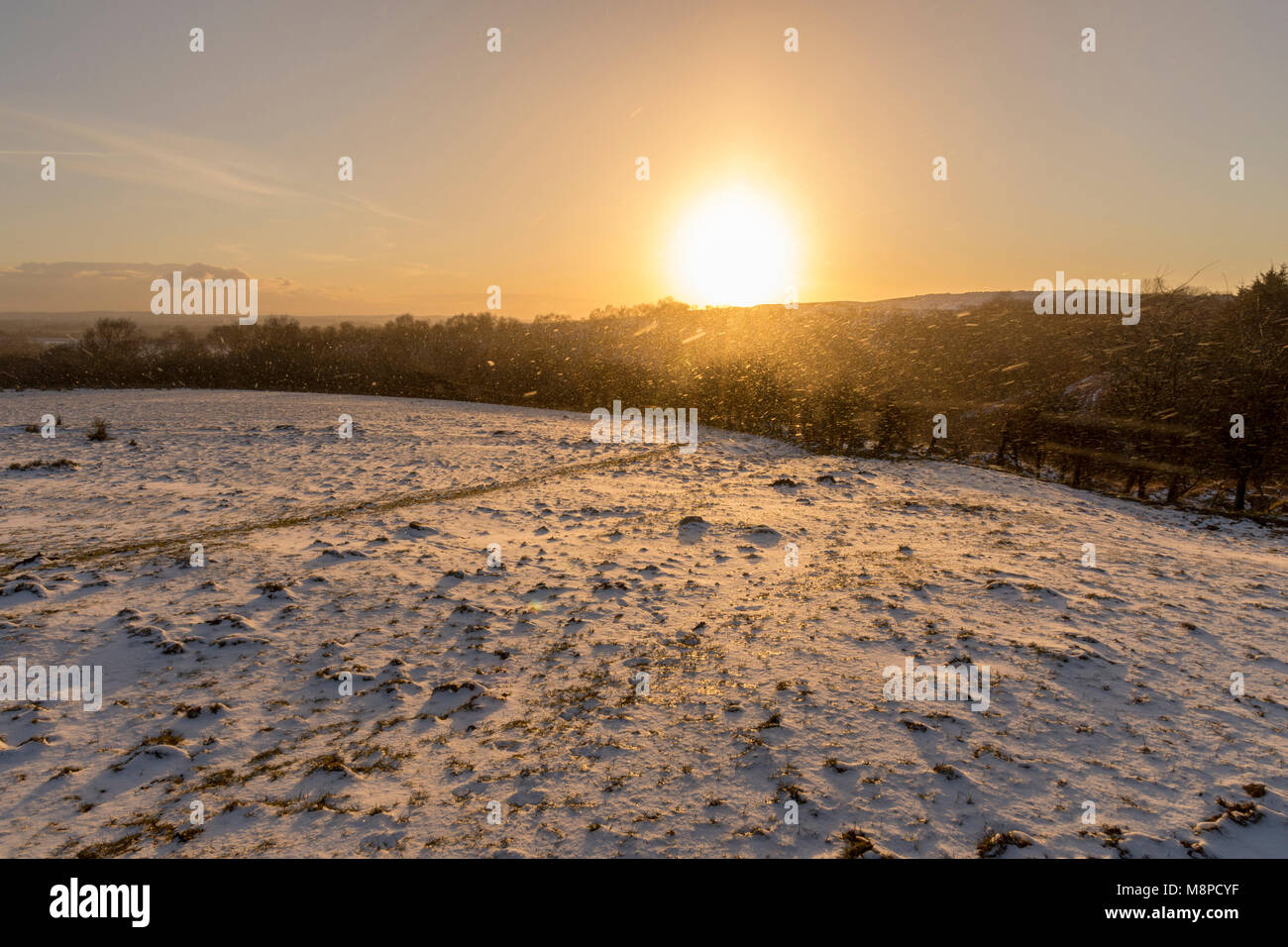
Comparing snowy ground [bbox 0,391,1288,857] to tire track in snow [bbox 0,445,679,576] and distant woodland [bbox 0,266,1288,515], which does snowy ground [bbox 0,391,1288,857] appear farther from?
distant woodland [bbox 0,266,1288,515]

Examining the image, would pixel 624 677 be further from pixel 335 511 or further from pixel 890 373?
pixel 890 373

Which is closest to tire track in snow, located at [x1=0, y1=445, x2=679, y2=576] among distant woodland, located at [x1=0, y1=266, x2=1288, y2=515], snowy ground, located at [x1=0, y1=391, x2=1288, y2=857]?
snowy ground, located at [x1=0, y1=391, x2=1288, y2=857]

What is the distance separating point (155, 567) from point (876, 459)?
1838cm

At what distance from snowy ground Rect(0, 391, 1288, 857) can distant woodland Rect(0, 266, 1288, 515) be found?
486cm

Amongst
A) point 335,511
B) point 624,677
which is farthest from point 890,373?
point 624,677

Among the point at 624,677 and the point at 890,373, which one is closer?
the point at 624,677

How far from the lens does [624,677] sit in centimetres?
625

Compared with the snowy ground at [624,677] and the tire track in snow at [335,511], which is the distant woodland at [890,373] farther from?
the tire track in snow at [335,511]

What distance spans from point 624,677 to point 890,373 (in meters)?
45.6

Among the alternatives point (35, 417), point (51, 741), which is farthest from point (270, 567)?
point (35, 417)

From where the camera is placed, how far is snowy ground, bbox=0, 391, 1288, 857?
13.7 ft

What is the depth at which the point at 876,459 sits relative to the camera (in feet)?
62.2

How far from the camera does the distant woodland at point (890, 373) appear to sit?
53.1 feet
